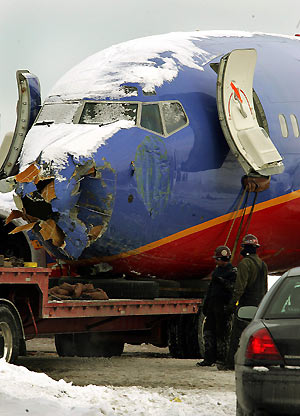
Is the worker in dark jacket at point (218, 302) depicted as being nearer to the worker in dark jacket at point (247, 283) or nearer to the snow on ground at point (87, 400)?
the worker in dark jacket at point (247, 283)

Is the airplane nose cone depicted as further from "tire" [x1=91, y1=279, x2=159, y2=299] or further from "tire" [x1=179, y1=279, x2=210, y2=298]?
"tire" [x1=179, y1=279, x2=210, y2=298]

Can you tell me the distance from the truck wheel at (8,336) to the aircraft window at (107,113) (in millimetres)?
3620

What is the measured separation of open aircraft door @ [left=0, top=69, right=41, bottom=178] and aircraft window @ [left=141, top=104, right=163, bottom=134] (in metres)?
2.35

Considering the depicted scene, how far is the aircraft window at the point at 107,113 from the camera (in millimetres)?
14875

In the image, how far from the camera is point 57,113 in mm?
15430

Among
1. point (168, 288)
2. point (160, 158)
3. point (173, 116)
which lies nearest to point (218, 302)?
point (168, 288)

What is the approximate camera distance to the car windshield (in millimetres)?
7922

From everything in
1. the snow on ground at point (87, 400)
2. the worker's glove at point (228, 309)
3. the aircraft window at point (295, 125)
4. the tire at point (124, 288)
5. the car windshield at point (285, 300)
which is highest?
the car windshield at point (285, 300)

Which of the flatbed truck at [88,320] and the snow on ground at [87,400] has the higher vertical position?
the snow on ground at [87,400]

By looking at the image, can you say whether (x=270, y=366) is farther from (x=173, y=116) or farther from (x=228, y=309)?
(x=173, y=116)

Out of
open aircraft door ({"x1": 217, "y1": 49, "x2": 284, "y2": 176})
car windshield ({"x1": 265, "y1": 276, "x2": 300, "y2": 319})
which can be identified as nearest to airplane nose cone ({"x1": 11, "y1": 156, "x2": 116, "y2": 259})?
open aircraft door ({"x1": 217, "y1": 49, "x2": 284, "y2": 176})

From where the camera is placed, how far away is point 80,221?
14188 millimetres

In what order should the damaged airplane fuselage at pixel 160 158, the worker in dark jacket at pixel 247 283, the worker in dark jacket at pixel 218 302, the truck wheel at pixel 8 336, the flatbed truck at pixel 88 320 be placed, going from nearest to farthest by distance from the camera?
the truck wheel at pixel 8 336
the flatbed truck at pixel 88 320
the damaged airplane fuselage at pixel 160 158
the worker in dark jacket at pixel 247 283
the worker in dark jacket at pixel 218 302

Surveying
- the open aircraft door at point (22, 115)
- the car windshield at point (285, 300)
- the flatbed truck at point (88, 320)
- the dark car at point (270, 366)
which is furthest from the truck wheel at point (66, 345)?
the dark car at point (270, 366)
